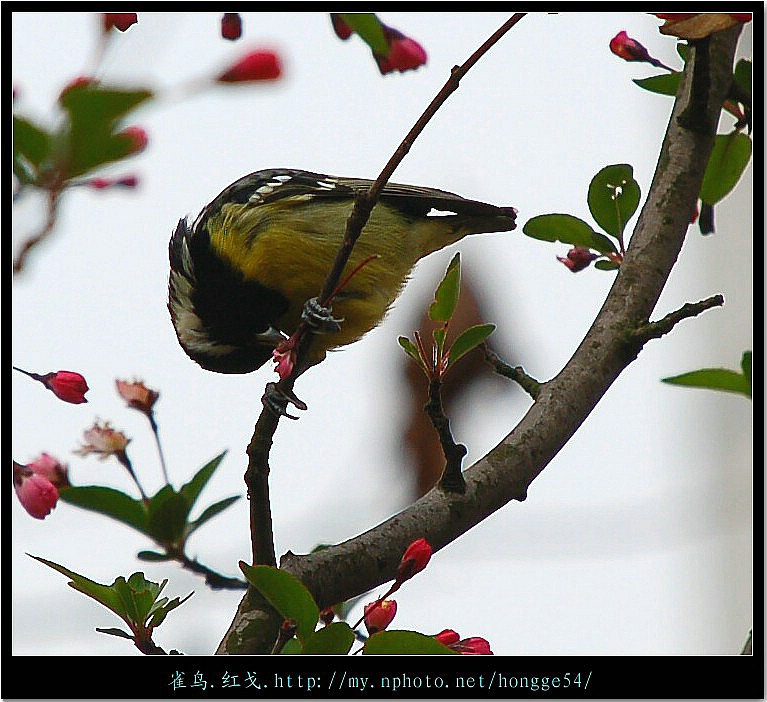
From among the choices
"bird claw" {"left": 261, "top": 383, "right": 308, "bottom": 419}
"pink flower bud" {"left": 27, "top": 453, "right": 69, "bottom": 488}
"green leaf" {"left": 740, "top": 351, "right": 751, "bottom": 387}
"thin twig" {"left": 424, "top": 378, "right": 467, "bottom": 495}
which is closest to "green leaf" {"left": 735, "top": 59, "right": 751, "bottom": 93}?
"green leaf" {"left": 740, "top": 351, "right": 751, "bottom": 387}

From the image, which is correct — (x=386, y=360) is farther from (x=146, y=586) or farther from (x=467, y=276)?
(x=146, y=586)

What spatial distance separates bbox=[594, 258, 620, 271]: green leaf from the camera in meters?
1.07

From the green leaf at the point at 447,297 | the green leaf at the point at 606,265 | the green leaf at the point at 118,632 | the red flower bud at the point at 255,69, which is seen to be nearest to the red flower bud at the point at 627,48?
the green leaf at the point at 606,265

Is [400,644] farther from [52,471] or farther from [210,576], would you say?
[52,471]

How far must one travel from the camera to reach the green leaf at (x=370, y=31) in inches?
24.3

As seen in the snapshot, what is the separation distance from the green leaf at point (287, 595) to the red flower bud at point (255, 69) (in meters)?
0.42

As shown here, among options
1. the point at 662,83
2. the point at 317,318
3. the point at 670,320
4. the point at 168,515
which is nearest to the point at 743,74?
the point at 662,83

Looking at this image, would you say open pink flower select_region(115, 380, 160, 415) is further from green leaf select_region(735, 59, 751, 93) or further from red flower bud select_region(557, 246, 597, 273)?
green leaf select_region(735, 59, 751, 93)

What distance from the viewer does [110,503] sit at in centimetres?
88

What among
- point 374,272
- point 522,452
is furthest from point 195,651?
point 374,272

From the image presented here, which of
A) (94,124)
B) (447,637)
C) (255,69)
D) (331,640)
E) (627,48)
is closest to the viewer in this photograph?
(94,124)

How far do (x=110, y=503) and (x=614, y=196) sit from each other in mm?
626

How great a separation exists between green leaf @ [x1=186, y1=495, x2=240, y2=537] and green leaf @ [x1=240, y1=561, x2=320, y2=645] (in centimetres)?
10

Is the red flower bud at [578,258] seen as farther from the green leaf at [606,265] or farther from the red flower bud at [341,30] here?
the red flower bud at [341,30]
